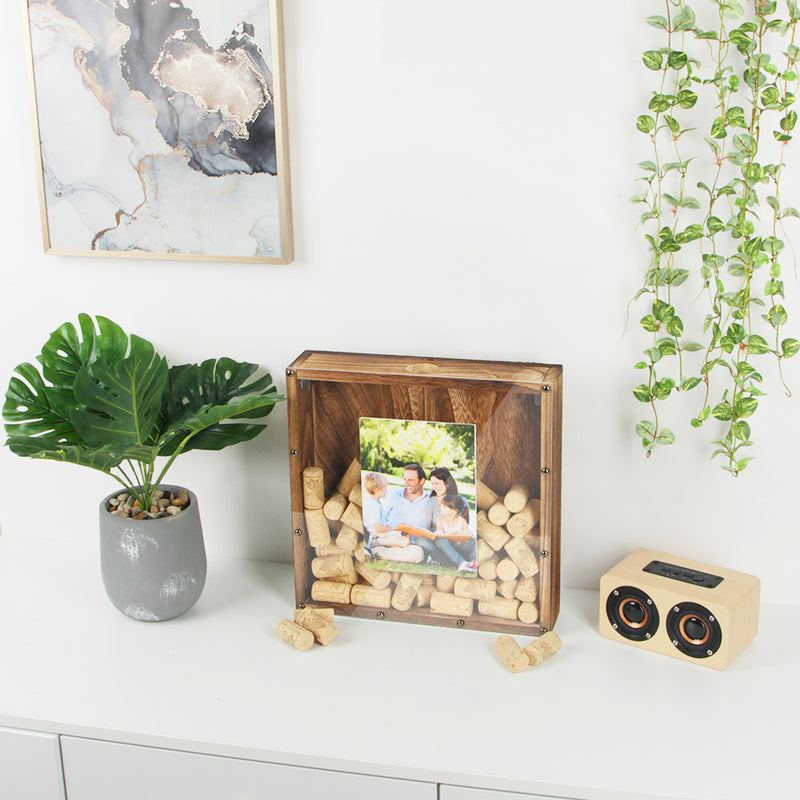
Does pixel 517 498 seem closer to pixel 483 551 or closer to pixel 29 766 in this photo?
pixel 483 551

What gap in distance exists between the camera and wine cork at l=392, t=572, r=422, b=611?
4.73ft

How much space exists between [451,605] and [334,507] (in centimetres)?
23

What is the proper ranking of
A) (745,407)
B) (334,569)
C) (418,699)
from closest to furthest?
1. (418,699)
2. (745,407)
3. (334,569)

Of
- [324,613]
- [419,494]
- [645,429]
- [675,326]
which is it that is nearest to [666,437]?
[645,429]

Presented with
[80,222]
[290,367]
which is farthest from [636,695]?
[80,222]

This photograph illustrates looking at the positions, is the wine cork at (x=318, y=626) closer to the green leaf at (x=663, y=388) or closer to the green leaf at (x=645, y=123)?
the green leaf at (x=663, y=388)

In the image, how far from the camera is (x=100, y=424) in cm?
136

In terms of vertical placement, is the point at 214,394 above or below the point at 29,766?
above

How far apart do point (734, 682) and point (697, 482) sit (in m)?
0.31

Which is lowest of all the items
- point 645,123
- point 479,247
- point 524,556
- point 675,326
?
point 524,556

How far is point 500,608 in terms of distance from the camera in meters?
1.41

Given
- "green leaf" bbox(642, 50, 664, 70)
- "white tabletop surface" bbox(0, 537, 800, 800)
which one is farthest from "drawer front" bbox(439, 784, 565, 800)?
"green leaf" bbox(642, 50, 664, 70)

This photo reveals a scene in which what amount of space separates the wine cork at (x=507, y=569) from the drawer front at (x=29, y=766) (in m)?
0.66

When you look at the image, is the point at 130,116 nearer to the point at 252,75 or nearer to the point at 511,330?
the point at 252,75
